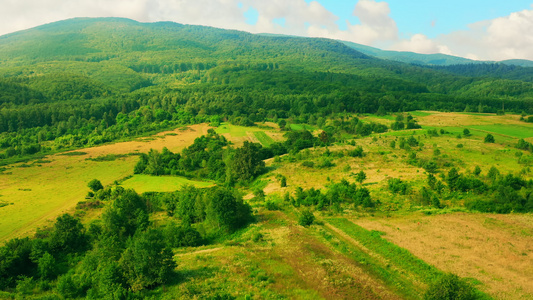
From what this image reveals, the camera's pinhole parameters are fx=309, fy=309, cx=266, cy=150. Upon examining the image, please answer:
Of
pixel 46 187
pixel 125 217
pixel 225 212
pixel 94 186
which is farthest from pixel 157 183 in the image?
pixel 225 212

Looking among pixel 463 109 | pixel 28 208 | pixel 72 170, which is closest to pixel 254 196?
pixel 28 208

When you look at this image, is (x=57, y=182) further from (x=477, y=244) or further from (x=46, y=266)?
(x=477, y=244)

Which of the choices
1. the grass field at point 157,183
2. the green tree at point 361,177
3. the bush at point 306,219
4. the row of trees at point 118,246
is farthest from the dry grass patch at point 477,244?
the grass field at point 157,183

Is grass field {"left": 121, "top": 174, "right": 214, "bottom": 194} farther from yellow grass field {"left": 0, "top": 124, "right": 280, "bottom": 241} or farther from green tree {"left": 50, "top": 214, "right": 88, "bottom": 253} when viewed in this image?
green tree {"left": 50, "top": 214, "right": 88, "bottom": 253}

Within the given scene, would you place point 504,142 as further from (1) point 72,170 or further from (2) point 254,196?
(1) point 72,170

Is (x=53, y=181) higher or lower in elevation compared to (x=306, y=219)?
lower

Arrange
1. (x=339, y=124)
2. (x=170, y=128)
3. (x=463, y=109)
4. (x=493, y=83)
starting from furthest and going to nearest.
A: (x=493, y=83), (x=463, y=109), (x=170, y=128), (x=339, y=124)
